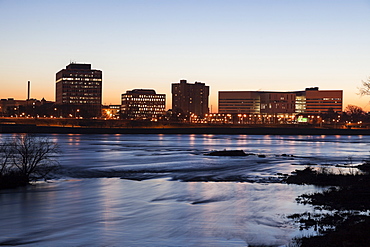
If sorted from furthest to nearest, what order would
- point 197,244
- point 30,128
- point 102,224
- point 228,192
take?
point 30,128 < point 228,192 < point 102,224 < point 197,244

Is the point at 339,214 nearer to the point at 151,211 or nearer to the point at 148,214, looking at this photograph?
the point at 148,214

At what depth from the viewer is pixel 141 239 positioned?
18359mm

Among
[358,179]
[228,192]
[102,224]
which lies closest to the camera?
[102,224]

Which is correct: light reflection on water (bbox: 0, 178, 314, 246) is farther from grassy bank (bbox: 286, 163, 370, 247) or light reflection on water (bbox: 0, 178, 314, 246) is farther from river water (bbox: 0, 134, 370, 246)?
grassy bank (bbox: 286, 163, 370, 247)

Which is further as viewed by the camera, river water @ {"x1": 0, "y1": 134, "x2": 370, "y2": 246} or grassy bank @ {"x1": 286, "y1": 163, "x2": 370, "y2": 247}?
river water @ {"x1": 0, "y1": 134, "x2": 370, "y2": 246}

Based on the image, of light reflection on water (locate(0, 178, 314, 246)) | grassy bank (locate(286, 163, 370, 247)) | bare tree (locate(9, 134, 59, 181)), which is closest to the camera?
grassy bank (locate(286, 163, 370, 247))

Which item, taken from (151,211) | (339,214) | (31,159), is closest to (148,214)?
(151,211)

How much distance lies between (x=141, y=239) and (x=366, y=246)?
8.19 m

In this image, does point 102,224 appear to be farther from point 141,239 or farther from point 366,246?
point 366,246

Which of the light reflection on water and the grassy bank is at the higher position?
the grassy bank

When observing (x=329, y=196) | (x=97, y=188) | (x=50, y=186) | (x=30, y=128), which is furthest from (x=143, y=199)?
(x=30, y=128)

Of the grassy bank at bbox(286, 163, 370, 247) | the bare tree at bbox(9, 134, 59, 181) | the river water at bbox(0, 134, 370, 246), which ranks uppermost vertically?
the bare tree at bbox(9, 134, 59, 181)

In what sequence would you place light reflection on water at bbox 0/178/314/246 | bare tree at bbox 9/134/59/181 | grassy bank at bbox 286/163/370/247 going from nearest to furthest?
grassy bank at bbox 286/163/370/247, light reflection on water at bbox 0/178/314/246, bare tree at bbox 9/134/59/181

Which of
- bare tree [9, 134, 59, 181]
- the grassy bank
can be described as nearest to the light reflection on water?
the grassy bank
